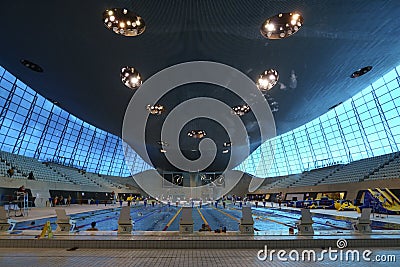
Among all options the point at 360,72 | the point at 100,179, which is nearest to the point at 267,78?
the point at 360,72

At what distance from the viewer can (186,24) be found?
731 centimetres

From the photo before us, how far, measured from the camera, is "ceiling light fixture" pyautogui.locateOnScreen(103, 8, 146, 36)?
21.8ft

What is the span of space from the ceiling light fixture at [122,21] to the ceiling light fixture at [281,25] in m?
2.93

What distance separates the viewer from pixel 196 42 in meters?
8.29

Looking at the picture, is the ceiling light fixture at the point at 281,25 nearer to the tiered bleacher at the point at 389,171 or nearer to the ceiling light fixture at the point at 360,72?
the ceiling light fixture at the point at 360,72

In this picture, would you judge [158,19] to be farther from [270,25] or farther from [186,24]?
[270,25]

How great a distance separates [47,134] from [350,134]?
24869 millimetres

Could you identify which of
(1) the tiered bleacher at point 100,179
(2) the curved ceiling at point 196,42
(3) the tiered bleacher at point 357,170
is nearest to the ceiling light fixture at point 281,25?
(2) the curved ceiling at point 196,42

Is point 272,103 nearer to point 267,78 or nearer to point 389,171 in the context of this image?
point 267,78

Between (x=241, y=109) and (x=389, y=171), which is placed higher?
(x=241, y=109)

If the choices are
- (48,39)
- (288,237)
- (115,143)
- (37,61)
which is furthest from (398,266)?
(115,143)

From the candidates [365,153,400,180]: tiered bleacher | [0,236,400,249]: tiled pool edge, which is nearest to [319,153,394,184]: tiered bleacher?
[365,153,400,180]: tiered bleacher

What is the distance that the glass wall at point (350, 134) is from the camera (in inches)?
758

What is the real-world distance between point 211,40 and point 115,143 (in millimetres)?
29271
